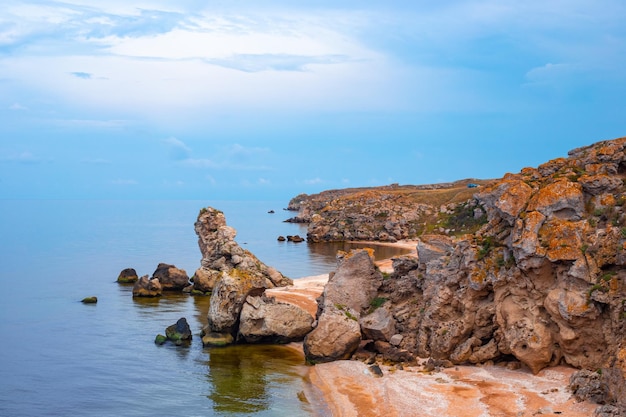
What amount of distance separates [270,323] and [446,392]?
16.1 metres

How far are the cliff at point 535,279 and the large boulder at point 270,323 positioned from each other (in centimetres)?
689

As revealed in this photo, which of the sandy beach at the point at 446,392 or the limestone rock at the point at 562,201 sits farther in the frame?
the limestone rock at the point at 562,201

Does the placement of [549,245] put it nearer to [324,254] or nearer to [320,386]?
[320,386]

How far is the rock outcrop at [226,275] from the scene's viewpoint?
141 ft

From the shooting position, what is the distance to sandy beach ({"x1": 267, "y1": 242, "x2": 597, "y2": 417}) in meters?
26.7

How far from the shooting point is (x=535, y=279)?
31281 millimetres

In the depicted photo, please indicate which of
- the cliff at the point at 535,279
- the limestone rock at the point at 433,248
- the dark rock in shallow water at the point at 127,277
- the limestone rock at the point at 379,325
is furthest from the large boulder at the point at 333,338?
the dark rock in shallow water at the point at 127,277

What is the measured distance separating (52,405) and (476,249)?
80.5ft

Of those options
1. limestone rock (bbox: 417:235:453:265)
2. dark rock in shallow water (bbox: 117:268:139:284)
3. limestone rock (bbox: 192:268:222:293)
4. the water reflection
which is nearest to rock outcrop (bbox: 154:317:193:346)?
the water reflection

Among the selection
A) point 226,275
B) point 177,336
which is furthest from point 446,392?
point 177,336

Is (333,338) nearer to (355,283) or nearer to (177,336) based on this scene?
(355,283)

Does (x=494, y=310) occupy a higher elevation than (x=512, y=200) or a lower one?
lower

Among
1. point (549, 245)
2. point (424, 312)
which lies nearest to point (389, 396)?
point (424, 312)

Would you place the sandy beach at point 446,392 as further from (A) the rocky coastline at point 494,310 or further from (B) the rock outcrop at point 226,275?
(B) the rock outcrop at point 226,275
